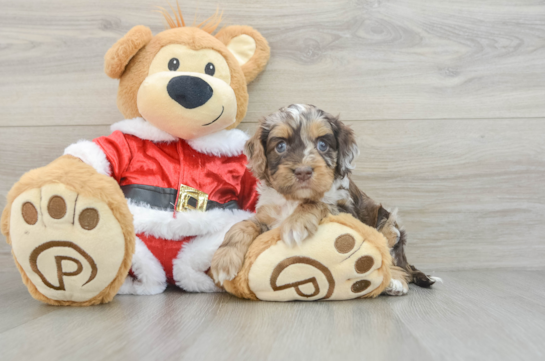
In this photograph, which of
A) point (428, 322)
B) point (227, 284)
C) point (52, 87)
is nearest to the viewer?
point (428, 322)

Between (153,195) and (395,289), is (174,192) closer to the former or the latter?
(153,195)

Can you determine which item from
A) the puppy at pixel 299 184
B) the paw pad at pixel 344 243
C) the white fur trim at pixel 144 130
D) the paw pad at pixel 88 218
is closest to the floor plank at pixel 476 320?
the puppy at pixel 299 184

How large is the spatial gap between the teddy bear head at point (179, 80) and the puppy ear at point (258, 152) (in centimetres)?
18

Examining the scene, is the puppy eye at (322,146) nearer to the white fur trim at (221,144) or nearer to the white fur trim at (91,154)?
the white fur trim at (221,144)

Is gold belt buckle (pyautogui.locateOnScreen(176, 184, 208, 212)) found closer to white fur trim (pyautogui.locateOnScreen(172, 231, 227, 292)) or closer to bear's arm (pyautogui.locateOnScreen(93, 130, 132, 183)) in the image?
white fur trim (pyautogui.locateOnScreen(172, 231, 227, 292))

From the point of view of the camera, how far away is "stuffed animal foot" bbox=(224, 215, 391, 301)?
147 cm

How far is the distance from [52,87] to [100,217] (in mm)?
1228

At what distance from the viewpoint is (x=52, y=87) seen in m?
2.26

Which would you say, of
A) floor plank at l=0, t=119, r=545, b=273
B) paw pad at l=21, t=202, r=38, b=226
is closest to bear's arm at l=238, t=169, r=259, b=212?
floor plank at l=0, t=119, r=545, b=273

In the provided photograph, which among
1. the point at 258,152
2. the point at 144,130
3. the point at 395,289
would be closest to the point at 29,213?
the point at 144,130

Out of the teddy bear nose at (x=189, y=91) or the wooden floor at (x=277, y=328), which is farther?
the teddy bear nose at (x=189, y=91)

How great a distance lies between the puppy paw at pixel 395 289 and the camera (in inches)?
66.4

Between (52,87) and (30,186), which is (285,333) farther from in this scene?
(52,87)


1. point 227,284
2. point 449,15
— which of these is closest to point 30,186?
point 227,284
